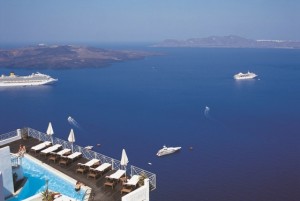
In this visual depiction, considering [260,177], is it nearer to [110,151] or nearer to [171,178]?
[171,178]

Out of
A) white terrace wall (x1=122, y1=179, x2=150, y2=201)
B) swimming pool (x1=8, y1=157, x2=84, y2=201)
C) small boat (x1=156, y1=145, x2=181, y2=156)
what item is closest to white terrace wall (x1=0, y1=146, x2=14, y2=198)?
swimming pool (x1=8, y1=157, x2=84, y2=201)

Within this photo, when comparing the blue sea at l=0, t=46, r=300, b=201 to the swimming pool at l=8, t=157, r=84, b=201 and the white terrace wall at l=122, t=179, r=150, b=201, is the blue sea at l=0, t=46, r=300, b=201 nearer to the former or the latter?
the swimming pool at l=8, t=157, r=84, b=201

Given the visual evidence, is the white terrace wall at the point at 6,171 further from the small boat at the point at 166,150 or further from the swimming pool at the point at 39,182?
the small boat at the point at 166,150

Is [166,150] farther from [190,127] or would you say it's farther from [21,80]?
[21,80]

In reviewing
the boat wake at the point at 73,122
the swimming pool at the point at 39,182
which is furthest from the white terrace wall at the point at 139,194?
the boat wake at the point at 73,122

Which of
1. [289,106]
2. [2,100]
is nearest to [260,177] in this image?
[289,106]

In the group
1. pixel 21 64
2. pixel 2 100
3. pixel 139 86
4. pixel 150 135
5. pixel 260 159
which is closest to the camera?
pixel 260 159
